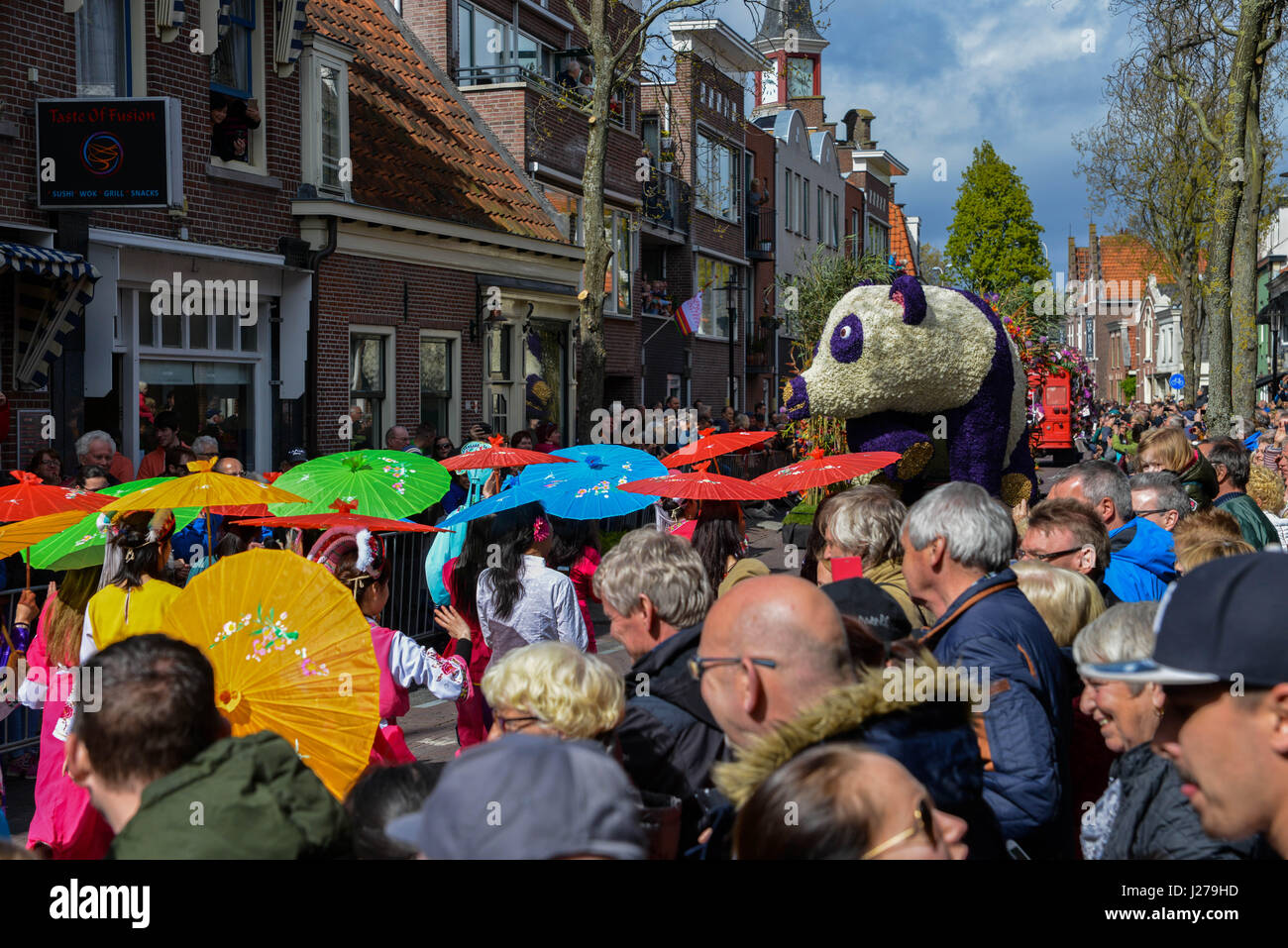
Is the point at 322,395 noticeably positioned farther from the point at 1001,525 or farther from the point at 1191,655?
the point at 1191,655

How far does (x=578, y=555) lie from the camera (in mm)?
6547

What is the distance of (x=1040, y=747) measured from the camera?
3.26 m

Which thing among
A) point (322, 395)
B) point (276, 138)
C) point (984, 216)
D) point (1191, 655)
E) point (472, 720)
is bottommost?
point (472, 720)

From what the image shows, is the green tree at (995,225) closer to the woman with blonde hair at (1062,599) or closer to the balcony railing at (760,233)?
the balcony railing at (760,233)

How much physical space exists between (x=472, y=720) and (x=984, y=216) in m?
45.9

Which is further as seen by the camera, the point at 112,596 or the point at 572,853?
Result: the point at 112,596

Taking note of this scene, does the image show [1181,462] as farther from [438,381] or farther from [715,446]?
[438,381]

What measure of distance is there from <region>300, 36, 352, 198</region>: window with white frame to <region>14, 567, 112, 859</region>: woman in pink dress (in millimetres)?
10804

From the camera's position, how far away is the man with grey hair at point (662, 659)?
11.0 feet

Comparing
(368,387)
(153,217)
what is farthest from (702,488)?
(368,387)

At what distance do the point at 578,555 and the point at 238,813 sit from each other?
419 cm
